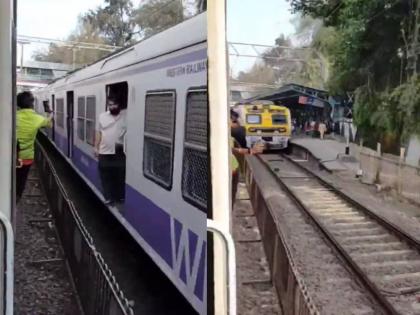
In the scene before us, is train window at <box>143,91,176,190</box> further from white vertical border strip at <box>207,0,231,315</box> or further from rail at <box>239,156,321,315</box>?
white vertical border strip at <box>207,0,231,315</box>

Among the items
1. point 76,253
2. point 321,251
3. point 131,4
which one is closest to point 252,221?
point 321,251

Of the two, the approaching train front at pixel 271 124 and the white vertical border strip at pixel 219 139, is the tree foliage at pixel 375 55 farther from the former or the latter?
the white vertical border strip at pixel 219 139

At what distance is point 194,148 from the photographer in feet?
5.93

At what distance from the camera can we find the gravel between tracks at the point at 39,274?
146 centimetres

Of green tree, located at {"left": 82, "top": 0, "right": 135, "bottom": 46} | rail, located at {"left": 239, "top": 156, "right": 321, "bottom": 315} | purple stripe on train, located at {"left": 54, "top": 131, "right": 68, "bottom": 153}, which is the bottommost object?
rail, located at {"left": 239, "top": 156, "right": 321, "bottom": 315}

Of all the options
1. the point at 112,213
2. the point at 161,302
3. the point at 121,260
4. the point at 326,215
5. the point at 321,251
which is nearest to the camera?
the point at 161,302

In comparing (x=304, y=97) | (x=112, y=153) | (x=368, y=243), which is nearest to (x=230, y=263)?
(x=112, y=153)

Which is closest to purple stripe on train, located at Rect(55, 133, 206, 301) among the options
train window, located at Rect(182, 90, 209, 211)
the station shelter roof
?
train window, located at Rect(182, 90, 209, 211)

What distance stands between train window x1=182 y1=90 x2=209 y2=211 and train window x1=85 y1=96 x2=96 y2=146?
31.6 inches

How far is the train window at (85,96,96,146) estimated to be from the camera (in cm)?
275

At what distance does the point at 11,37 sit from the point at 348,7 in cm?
Answer: 1245

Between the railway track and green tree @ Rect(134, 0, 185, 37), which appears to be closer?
green tree @ Rect(134, 0, 185, 37)

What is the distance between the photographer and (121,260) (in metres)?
2.50

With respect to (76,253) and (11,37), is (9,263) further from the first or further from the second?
(76,253)
